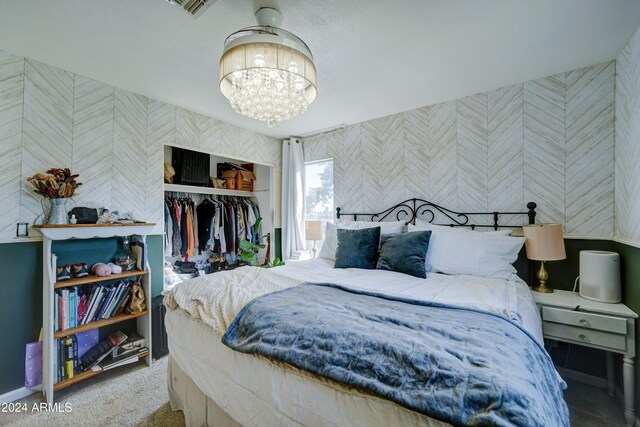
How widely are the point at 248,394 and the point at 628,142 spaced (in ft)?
9.33

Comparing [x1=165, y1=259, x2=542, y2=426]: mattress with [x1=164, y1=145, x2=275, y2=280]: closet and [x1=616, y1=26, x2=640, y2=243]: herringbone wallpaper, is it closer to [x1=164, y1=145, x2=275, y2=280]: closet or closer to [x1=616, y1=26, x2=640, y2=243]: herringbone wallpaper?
[x1=616, y1=26, x2=640, y2=243]: herringbone wallpaper

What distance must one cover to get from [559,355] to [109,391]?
11.9 ft

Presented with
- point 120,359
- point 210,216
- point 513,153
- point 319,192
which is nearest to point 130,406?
point 120,359

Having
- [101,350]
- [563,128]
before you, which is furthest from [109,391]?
[563,128]

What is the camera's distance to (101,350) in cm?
226

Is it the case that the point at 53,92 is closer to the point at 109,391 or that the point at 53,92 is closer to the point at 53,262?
the point at 53,262

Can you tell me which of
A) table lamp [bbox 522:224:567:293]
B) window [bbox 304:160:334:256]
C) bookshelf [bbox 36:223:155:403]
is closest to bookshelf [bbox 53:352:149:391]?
bookshelf [bbox 36:223:155:403]

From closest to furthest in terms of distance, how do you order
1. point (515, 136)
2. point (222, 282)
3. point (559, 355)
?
point (222, 282) → point (559, 355) → point (515, 136)

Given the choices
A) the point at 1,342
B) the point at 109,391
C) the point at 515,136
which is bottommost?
the point at 109,391

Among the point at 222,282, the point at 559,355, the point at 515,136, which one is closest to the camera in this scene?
the point at 222,282

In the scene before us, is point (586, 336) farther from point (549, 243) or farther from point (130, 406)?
point (130, 406)

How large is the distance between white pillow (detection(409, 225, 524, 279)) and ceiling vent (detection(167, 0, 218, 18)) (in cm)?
230

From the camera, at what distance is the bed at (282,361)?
2.89 feet

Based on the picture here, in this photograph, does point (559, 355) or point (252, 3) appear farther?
point (559, 355)
